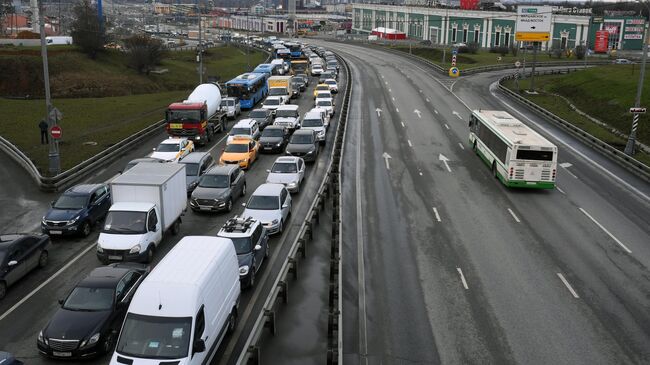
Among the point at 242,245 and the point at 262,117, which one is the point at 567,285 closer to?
the point at 242,245

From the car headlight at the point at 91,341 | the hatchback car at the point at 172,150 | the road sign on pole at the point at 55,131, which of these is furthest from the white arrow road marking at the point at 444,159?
the car headlight at the point at 91,341

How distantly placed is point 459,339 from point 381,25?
172 meters

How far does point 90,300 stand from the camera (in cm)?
1539

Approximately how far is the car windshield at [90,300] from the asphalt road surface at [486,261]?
6.32 m

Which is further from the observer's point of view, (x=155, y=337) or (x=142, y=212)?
(x=142, y=212)

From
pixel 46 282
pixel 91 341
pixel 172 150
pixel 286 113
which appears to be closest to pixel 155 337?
pixel 91 341

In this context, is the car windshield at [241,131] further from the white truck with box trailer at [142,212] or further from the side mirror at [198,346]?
the side mirror at [198,346]

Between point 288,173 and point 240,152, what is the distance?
557cm

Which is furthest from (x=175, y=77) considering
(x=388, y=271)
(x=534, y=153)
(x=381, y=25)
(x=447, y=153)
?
(x=381, y=25)

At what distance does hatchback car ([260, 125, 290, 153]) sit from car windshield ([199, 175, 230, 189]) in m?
9.92

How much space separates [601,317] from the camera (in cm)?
1694

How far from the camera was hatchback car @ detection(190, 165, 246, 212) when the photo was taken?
26.1 m

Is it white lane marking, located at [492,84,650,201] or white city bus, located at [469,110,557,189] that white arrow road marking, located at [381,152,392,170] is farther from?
white lane marking, located at [492,84,650,201]

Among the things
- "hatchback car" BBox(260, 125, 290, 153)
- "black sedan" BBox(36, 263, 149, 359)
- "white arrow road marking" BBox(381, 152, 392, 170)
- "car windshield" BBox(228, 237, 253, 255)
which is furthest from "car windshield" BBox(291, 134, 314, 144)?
"black sedan" BBox(36, 263, 149, 359)
